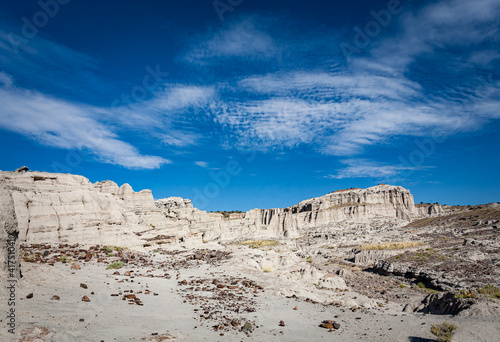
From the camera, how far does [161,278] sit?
682 inches

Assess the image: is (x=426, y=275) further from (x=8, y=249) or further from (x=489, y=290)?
(x=8, y=249)

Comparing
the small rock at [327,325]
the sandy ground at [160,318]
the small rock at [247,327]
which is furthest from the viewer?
the small rock at [327,325]

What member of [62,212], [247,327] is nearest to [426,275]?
[247,327]

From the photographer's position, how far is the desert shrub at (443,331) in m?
10.3

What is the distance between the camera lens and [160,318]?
10523mm

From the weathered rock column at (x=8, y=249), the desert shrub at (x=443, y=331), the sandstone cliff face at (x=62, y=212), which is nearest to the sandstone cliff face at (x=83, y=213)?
the sandstone cliff face at (x=62, y=212)

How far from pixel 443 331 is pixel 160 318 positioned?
10624 millimetres

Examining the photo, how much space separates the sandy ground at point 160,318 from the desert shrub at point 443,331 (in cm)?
26

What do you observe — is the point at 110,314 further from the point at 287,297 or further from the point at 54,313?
the point at 287,297

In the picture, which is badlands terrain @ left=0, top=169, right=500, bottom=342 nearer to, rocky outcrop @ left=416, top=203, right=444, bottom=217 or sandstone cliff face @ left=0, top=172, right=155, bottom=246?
sandstone cliff face @ left=0, top=172, right=155, bottom=246

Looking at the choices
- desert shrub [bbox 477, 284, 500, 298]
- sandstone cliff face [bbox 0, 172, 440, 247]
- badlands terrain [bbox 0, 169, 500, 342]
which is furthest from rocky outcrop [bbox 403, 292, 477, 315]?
sandstone cliff face [bbox 0, 172, 440, 247]

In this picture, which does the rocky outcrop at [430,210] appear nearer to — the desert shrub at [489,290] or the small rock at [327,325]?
the desert shrub at [489,290]

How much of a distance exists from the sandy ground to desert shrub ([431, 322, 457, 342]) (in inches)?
10.2

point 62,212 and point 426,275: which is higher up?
point 62,212
